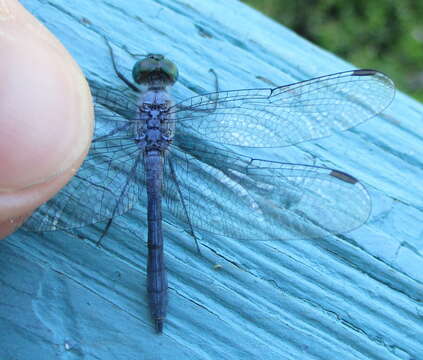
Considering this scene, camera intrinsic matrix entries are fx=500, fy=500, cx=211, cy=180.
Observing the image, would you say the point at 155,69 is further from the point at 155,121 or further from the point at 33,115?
the point at 33,115

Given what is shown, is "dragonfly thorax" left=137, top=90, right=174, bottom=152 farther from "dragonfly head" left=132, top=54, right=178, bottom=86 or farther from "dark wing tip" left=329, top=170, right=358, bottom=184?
"dark wing tip" left=329, top=170, right=358, bottom=184

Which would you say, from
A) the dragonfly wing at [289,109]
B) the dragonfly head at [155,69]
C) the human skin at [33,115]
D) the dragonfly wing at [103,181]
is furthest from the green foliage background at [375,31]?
the human skin at [33,115]

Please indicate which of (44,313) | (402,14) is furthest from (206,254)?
(402,14)

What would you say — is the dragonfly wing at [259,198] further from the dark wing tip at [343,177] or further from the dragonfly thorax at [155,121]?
the dragonfly thorax at [155,121]

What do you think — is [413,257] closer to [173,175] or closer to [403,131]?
[403,131]

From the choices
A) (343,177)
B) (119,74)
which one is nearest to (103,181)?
(119,74)

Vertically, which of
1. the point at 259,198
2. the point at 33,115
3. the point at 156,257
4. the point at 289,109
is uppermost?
the point at 289,109
